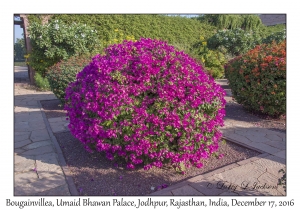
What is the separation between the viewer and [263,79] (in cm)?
479

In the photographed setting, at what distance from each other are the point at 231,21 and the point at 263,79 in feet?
37.3

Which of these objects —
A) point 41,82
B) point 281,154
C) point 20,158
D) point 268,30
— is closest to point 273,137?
point 281,154

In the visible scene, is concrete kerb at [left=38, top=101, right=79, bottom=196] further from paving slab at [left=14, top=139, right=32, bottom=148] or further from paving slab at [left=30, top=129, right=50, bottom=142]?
paving slab at [left=14, top=139, right=32, bottom=148]

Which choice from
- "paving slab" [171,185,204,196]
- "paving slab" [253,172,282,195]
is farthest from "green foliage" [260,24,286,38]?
"paving slab" [171,185,204,196]

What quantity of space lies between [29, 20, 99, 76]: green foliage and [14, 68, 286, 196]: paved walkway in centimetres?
452

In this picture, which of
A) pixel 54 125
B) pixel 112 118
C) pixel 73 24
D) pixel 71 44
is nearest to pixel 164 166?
pixel 112 118

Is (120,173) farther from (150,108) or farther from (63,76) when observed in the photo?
(63,76)

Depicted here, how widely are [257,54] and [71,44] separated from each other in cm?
649

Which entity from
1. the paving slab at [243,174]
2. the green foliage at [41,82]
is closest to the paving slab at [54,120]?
the paving slab at [243,174]

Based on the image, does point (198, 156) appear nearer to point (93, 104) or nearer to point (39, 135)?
point (93, 104)

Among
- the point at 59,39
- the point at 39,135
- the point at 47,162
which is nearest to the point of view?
the point at 47,162

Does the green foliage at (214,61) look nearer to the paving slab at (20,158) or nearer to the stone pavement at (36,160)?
the stone pavement at (36,160)

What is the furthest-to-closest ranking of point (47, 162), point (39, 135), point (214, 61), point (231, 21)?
point (231, 21)
point (214, 61)
point (39, 135)
point (47, 162)

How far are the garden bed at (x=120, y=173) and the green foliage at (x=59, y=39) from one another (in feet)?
18.9
